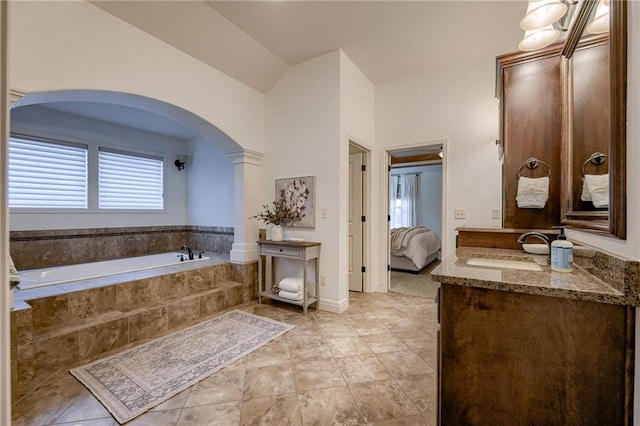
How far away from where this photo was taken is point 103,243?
4.00 m

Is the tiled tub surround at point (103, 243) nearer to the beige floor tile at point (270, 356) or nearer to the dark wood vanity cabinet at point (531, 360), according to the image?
the beige floor tile at point (270, 356)

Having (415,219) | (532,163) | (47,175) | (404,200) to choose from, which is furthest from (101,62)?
(415,219)

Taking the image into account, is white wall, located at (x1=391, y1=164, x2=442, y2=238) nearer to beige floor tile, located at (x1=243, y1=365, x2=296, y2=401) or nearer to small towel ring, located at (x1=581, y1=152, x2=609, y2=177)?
small towel ring, located at (x1=581, y1=152, x2=609, y2=177)

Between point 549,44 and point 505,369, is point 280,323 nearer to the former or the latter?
point 505,369

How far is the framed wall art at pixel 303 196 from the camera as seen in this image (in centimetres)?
324

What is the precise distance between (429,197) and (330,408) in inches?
278

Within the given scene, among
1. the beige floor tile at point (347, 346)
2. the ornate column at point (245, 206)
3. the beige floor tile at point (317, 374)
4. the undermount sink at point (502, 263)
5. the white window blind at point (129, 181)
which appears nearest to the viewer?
the undermount sink at point (502, 263)

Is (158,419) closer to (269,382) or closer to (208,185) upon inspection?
(269,382)

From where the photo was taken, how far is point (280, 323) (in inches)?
109

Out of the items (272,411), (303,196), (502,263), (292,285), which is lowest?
(272,411)

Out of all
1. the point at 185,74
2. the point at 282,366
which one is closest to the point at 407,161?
the point at 185,74

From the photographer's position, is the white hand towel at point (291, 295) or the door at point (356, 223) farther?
the door at point (356, 223)

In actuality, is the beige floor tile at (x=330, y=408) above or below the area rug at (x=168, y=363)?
below

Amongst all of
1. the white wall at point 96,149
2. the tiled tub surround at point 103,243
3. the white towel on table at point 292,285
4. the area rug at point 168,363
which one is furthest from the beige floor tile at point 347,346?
the white wall at point 96,149
